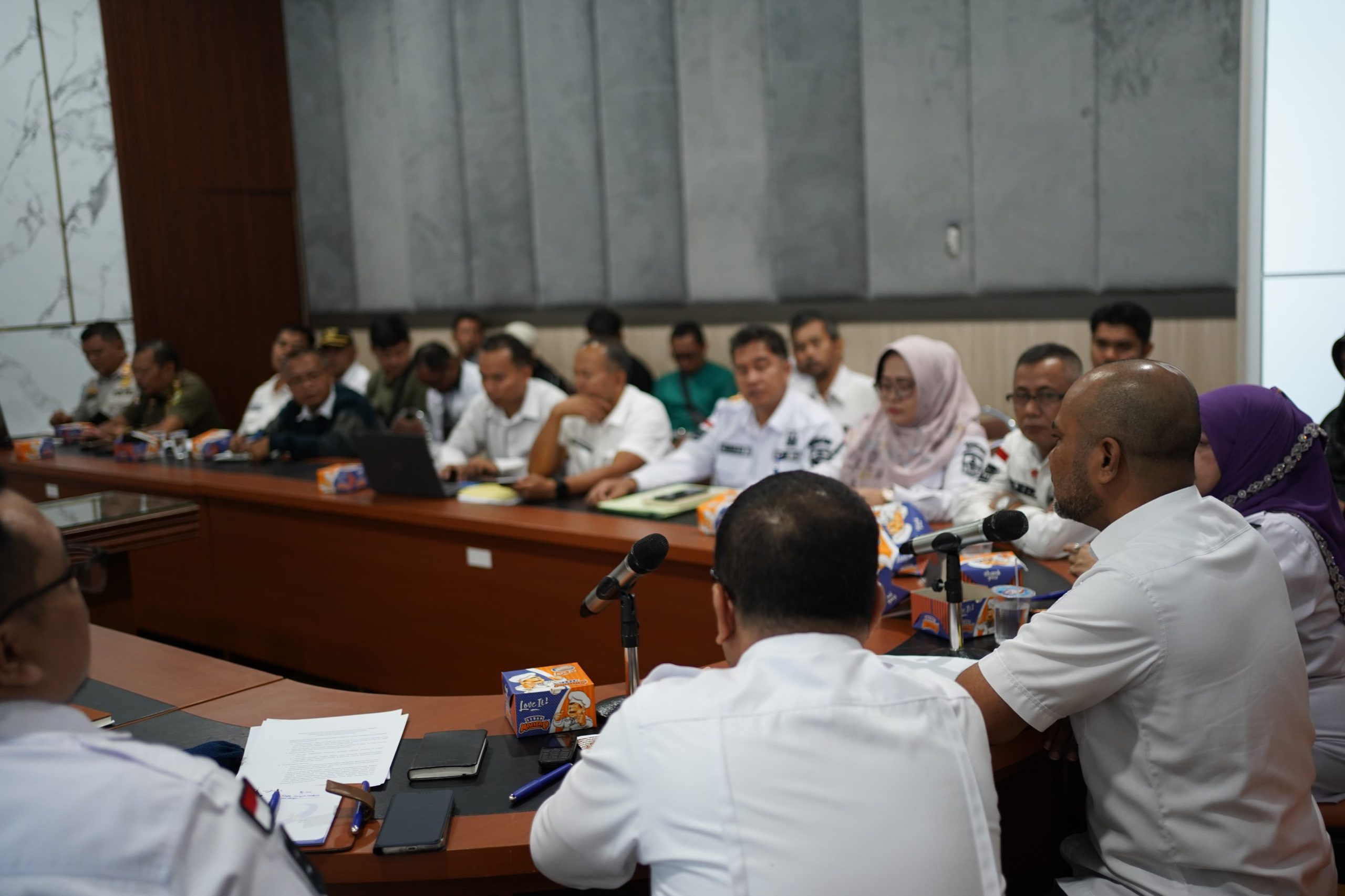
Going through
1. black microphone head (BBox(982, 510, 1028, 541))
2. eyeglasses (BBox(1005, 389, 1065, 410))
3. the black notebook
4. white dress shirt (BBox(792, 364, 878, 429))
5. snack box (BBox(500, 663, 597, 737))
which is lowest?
the black notebook

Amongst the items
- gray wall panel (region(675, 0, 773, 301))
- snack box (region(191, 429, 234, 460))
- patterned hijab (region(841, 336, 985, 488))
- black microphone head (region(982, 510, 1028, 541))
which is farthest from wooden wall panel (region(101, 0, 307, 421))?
black microphone head (region(982, 510, 1028, 541))

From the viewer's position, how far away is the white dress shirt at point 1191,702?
1.44 metres

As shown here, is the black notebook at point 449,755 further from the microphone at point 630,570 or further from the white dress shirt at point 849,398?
the white dress shirt at point 849,398

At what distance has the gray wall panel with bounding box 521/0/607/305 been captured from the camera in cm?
677

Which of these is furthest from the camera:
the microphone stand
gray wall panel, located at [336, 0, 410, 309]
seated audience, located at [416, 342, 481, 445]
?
gray wall panel, located at [336, 0, 410, 309]

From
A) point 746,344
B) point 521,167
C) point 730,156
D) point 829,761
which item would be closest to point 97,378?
point 521,167

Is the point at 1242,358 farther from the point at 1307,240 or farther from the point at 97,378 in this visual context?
the point at 97,378

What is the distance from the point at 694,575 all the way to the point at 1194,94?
3474 millimetres

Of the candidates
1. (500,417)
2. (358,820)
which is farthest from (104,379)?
(358,820)

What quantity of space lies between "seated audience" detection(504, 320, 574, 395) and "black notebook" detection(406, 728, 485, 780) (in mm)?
4678

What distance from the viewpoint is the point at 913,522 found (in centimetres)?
256

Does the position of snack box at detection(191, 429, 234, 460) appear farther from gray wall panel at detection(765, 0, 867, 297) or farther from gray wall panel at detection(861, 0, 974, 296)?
gray wall panel at detection(861, 0, 974, 296)

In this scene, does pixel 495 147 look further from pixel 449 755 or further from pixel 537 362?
pixel 449 755

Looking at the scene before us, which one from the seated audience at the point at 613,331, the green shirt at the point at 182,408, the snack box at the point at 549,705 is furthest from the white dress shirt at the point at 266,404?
the snack box at the point at 549,705
